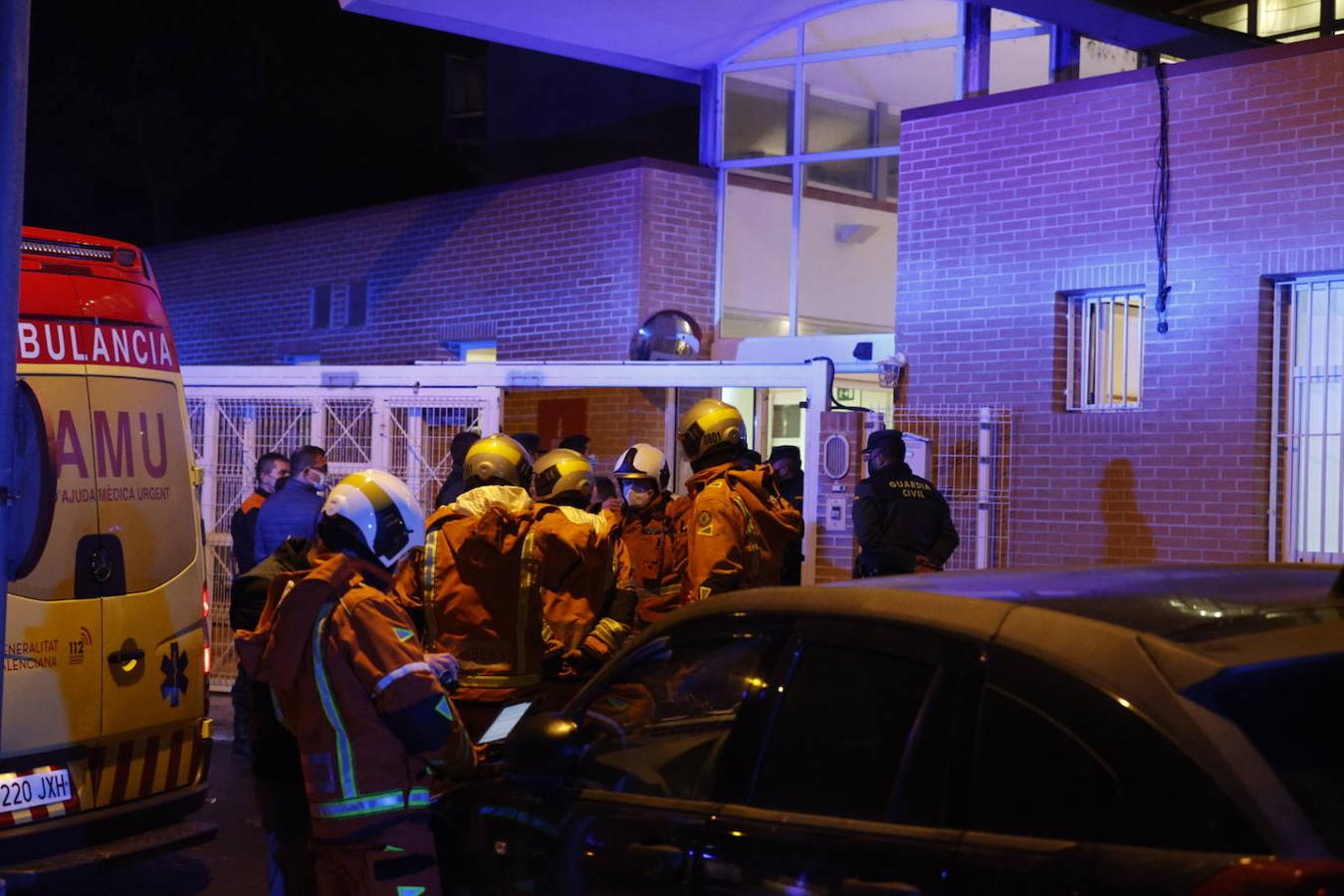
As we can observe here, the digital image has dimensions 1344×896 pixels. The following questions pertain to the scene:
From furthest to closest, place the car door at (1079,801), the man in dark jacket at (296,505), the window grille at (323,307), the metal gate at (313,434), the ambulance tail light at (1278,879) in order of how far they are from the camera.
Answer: the window grille at (323,307) < the metal gate at (313,434) < the man in dark jacket at (296,505) < the car door at (1079,801) < the ambulance tail light at (1278,879)

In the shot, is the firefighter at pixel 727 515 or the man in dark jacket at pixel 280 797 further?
the firefighter at pixel 727 515

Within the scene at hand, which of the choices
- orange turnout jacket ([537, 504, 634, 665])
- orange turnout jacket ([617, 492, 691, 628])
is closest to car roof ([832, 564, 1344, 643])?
orange turnout jacket ([537, 504, 634, 665])

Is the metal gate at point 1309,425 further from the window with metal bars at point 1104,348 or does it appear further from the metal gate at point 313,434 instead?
the metal gate at point 313,434

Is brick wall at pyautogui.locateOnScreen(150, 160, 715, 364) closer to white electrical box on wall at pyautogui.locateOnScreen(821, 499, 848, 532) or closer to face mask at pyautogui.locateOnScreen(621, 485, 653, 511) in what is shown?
white electrical box on wall at pyautogui.locateOnScreen(821, 499, 848, 532)

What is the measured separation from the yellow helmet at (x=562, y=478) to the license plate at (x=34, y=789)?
8.65 ft

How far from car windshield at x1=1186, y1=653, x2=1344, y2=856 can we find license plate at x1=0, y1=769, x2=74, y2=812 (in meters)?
4.45

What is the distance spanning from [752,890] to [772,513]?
169 inches

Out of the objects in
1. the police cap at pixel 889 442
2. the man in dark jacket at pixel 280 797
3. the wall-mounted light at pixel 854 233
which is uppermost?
the wall-mounted light at pixel 854 233

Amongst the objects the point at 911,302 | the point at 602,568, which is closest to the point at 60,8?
the point at 911,302

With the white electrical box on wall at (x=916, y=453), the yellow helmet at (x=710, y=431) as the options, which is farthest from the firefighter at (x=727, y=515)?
the white electrical box on wall at (x=916, y=453)

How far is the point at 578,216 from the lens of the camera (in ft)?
46.5

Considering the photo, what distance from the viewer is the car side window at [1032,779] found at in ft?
8.74

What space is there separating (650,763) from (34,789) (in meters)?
2.89

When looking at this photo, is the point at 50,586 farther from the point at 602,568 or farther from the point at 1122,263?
the point at 1122,263
